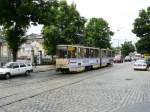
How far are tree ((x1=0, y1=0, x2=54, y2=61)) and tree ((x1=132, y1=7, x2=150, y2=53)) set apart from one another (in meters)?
37.1

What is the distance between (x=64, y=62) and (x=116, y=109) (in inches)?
865

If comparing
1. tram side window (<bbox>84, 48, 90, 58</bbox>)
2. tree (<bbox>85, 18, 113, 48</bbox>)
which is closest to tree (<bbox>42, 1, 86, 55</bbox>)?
tram side window (<bbox>84, 48, 90, 58</bbox>)

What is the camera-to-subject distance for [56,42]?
169 ft

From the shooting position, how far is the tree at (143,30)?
230ft

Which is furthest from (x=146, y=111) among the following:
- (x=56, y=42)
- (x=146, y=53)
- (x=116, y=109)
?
(x=146, y=53)

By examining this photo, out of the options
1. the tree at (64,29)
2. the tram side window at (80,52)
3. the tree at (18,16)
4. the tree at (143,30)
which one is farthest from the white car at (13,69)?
the tree at (143,30)

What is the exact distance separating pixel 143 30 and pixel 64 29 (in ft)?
81.5

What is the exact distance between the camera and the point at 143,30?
232 ft

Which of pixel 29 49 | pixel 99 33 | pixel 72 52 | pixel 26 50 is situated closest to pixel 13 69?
pixel 72 52

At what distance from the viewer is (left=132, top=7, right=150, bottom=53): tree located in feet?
230

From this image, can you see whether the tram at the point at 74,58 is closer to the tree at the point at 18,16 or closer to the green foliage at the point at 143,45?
the tree at the point at 18,16

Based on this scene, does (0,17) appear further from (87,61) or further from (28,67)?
(87,61)

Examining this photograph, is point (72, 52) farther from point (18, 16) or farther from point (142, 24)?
point (142, 24)

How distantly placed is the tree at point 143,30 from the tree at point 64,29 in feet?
70.2
